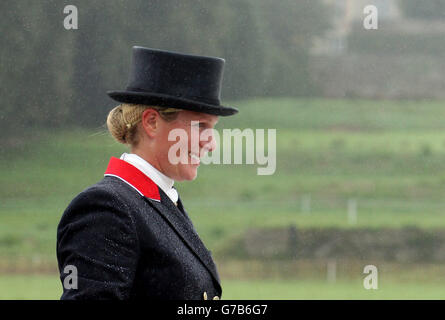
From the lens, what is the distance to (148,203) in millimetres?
1761

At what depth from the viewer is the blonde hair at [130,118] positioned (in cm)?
176

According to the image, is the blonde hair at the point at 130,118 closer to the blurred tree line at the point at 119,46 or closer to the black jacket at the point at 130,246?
the black jacket at the point at 130,246

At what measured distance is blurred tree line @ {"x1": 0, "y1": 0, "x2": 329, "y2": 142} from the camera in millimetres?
22422

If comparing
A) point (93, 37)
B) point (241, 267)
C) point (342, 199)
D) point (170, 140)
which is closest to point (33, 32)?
point (93, 37)

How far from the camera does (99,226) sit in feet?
5.16

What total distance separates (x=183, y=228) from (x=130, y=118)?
273mm

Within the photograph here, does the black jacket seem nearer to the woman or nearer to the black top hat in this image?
the woman

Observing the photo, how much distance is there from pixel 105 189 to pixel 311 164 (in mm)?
27246

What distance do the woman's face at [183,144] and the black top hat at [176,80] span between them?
28 mm

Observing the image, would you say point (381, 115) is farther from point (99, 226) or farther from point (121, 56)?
point (99, 226)

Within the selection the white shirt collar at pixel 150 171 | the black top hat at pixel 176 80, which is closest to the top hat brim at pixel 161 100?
the black top hat at pixel 176 80

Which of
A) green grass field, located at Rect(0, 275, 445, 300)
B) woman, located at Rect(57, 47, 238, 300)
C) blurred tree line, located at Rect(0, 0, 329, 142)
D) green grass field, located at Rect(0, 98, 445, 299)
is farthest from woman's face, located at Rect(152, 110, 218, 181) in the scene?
green grass field, located at Rect(0, 98, 445, 299)

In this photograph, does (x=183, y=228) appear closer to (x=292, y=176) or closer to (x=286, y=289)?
(x=286, y=289)

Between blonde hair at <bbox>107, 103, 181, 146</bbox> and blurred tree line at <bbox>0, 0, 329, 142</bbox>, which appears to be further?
blurred tree line at <bbox>0, 0, 329, 142</bbox>
